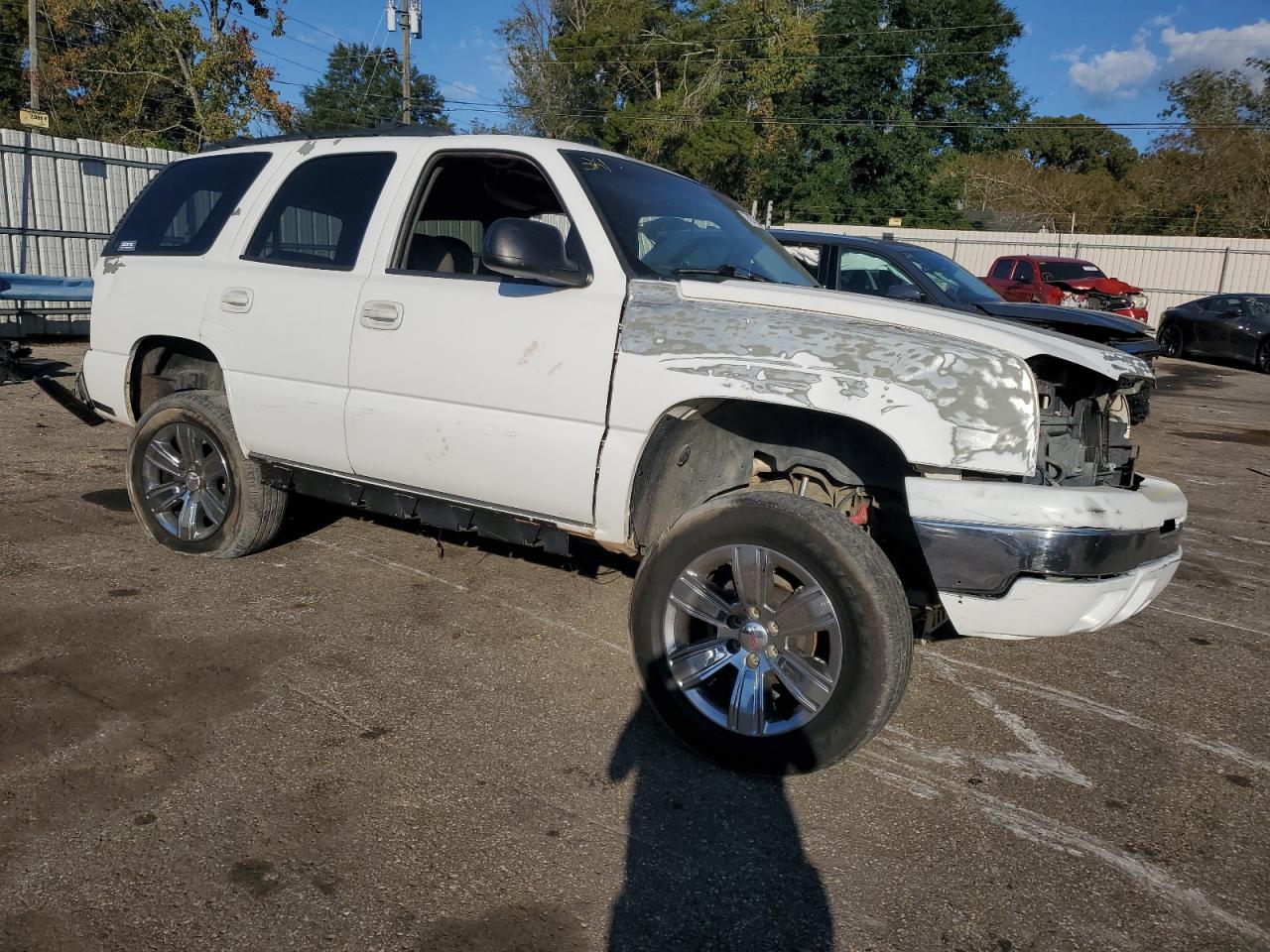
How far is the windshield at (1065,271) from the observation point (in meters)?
18.9

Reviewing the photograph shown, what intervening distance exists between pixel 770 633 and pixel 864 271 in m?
6.50

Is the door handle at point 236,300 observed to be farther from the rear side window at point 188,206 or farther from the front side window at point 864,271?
the front side window at point 864,271

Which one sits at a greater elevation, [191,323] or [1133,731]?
[191,323]

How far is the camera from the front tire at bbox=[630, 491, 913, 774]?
2949 mm

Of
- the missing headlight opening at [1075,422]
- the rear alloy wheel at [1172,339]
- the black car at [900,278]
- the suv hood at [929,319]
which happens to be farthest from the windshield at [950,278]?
the rear alloy wheel at [1172,339]

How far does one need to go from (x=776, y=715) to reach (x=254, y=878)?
5.43 feet

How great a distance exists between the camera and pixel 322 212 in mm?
4500

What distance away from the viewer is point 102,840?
107 inches

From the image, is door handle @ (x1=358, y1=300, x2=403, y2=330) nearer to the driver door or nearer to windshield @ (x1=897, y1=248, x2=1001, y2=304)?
the driver door

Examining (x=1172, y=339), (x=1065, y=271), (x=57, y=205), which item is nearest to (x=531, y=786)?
(x=57, y=205)

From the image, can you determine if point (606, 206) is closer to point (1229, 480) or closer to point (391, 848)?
point (391, 848)

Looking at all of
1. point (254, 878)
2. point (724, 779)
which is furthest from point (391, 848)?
point (724, 779)

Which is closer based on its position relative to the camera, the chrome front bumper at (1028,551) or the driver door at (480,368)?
the chrome front bumper at (1028,551)

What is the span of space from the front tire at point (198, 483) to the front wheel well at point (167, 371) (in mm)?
136
